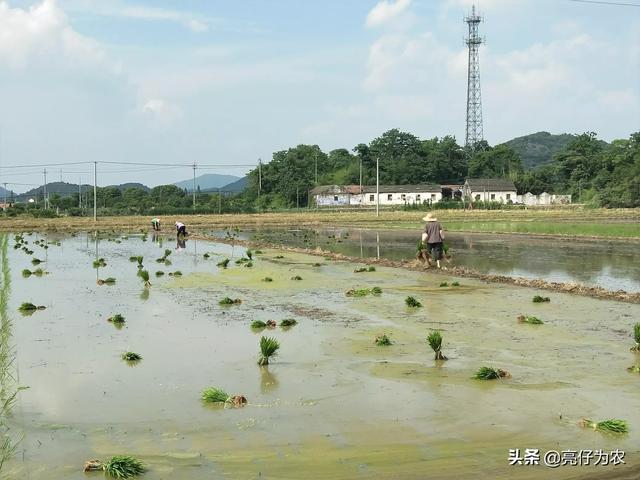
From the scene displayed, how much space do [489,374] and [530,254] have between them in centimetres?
1909

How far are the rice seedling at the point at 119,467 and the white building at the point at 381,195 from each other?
84.4 meters

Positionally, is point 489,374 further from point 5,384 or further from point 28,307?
point 28,307

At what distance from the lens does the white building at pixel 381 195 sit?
90125 mm

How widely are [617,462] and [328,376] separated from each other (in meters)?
3.59

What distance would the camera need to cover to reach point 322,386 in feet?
25.3

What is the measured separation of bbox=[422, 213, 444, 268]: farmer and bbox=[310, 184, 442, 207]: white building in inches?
2747

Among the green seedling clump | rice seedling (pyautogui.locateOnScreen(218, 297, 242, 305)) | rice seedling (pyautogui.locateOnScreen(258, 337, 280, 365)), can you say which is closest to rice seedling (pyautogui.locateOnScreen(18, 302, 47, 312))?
the green seedling clump

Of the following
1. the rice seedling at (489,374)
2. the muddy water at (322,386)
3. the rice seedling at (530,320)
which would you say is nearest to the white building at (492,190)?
the muddy water at (322,386)

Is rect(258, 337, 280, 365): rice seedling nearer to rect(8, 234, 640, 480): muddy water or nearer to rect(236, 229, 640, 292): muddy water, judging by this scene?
rect(8, 234, 640, 480): muddy water

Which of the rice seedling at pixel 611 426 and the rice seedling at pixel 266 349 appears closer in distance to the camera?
the rice seedling at pixel 611 426

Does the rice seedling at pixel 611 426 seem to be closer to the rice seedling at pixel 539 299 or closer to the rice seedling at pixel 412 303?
the rice seedling at pixel 412 303

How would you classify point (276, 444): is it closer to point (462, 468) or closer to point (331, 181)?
point (462, 468)

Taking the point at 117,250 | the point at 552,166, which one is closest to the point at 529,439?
the point at 117,250

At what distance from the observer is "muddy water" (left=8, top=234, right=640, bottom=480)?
558 cm
